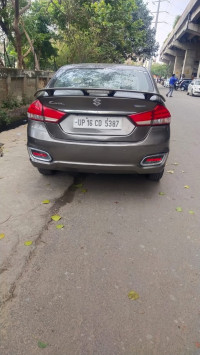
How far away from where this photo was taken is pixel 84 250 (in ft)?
8.34

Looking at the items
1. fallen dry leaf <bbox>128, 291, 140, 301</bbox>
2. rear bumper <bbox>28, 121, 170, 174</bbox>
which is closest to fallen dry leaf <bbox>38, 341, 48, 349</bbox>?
fallen dry leaf <bbox>128, 291, 140, 301</bbox>

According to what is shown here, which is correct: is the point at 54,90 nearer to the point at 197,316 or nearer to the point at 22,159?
the point at 22,159

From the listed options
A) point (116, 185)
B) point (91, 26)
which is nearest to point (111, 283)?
point (116, 185)

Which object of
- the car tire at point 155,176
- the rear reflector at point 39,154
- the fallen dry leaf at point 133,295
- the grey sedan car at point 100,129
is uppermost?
the grey sedan car at point 100,129

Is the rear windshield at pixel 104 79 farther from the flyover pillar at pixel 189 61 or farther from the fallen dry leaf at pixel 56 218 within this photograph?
the flyover pillar at pixel 189 61

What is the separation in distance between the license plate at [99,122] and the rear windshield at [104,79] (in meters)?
0.67

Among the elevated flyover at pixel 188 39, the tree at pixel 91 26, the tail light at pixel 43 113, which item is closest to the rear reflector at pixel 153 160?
the tail light at pixel 43 113

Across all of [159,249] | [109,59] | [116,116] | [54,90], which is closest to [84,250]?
[159,249]

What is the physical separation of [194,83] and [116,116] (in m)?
24.9

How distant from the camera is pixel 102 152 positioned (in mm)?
3139

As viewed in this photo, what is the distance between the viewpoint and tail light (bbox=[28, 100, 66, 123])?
3158 millimetres

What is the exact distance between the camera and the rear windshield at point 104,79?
365cm

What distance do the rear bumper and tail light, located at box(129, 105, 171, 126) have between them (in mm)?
76

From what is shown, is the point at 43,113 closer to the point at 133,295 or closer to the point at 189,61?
the point at 133,295
